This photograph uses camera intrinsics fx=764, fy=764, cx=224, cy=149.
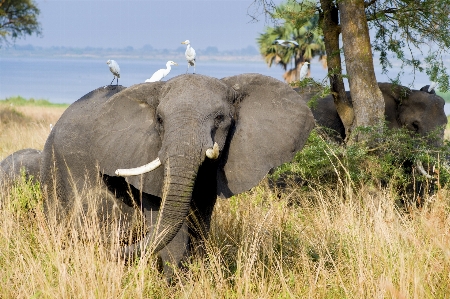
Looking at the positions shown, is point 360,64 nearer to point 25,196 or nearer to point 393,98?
point 393,98

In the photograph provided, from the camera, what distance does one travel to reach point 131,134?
575cm

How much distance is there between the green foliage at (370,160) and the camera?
888cm

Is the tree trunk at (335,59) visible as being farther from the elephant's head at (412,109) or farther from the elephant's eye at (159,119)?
the elephant's eye at (159,119)

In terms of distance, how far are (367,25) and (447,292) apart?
5.21 meters

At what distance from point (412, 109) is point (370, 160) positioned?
2.35 meters

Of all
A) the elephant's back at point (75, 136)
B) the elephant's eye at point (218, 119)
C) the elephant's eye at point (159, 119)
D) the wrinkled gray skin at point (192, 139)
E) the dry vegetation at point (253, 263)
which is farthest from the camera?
the elephant's back at point (75, 136)

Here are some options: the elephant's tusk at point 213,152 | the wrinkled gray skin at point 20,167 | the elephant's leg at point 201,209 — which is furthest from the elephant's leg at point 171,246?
the wrinkled gray skin at point 20,167

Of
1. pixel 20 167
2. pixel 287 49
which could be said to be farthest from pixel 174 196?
pixel 287 49

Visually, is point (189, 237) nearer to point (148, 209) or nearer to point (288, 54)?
point (148, 209)

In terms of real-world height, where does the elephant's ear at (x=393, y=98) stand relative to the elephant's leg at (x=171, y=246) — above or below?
above

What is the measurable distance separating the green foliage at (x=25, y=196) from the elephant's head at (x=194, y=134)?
5.06 feet

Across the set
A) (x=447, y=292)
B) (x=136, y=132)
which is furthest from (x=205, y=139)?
(x=447, y=292)

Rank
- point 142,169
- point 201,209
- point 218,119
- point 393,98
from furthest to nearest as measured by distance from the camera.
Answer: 1. point 393,98
2. point 201,209
3. point 218,119
4. point 142,169

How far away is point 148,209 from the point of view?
6.02 metres
